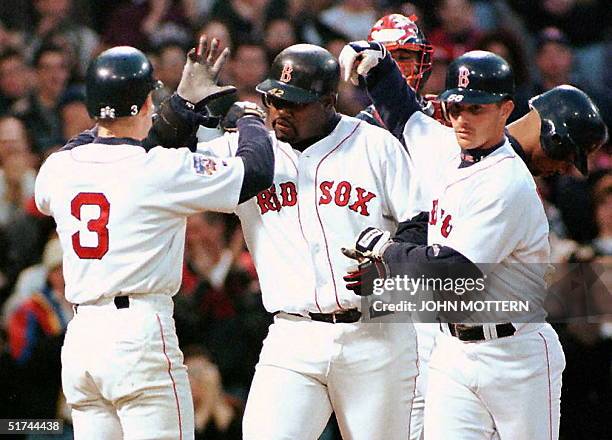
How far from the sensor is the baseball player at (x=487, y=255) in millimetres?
4176

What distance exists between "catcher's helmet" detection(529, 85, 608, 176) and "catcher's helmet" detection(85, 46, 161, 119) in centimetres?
159

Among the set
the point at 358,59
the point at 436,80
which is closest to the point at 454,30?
the point at 436,80

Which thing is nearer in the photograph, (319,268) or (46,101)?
(319,268)

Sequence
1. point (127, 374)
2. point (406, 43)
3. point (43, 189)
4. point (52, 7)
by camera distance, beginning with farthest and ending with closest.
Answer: point (52, 7) → point (406, 43) → point (43, 189) → point (127, 374)

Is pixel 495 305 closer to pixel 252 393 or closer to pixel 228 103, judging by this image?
pixel 252 393

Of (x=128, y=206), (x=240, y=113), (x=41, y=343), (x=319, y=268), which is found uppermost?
(x=240, y=113)

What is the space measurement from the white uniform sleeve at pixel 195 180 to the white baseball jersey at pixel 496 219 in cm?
75

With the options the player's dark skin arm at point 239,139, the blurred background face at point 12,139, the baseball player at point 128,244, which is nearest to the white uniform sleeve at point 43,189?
the baseball player at point 128,244

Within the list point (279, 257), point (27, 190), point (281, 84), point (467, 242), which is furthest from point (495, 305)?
point (27, 190)

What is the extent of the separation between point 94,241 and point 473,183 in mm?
1359

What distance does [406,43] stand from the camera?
212 inches

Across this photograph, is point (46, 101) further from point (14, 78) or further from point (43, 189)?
point (43, 189)

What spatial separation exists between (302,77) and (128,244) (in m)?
0.90

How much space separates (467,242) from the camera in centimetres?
416
